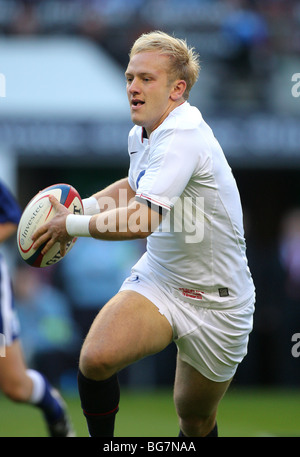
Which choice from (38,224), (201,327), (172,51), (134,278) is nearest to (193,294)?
(201,327)

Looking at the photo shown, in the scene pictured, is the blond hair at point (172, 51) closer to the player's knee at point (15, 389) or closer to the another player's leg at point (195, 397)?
the another player's leg at point (195, 397)

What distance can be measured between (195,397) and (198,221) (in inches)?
40.9

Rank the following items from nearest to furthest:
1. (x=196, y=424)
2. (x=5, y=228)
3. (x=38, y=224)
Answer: (x=38, y=224), (x=196, y=424), (x=5, y=228)

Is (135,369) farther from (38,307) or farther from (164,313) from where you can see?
(164,313)

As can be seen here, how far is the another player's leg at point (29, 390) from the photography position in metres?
5.80

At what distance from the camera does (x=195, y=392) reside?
15.5 feet

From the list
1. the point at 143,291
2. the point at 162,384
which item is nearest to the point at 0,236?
the point at 143,291

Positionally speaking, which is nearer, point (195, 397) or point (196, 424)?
point (195, 397)

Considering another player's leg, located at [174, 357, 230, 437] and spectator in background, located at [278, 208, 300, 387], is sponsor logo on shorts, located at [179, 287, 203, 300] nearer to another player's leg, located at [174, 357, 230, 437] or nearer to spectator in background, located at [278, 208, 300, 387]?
another player's leg, located at [174, 357, 230, 437]

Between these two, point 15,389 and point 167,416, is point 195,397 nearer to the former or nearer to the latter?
point 15,389

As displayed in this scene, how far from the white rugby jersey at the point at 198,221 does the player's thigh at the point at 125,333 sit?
273 mm

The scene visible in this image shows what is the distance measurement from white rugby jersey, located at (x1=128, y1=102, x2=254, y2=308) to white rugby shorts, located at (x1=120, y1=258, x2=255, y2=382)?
0.18 feet

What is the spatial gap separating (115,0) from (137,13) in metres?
0.63

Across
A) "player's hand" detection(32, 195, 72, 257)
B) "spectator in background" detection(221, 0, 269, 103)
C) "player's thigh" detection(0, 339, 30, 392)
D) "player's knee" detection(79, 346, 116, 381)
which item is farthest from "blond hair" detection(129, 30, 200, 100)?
"spectator in background" detection(221, 0, 269, 103)
